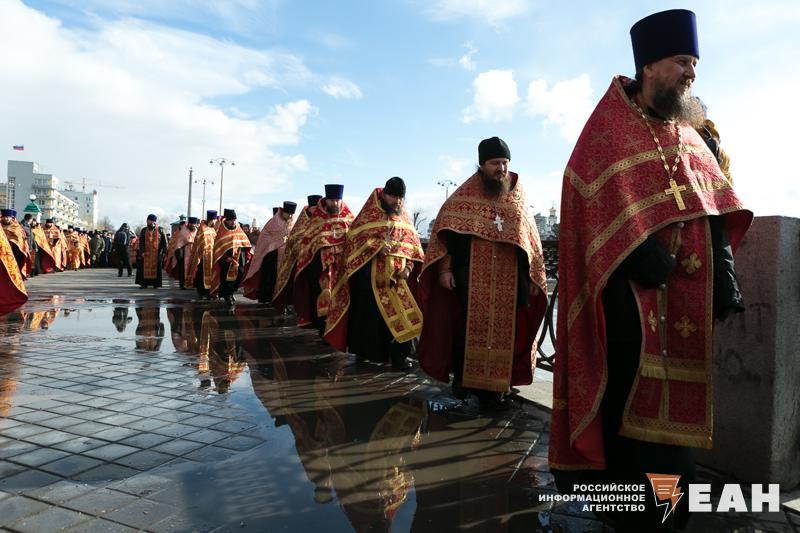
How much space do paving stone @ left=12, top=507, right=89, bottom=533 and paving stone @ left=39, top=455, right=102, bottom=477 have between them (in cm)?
50

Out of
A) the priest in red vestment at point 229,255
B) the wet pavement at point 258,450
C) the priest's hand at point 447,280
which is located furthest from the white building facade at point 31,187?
the priest's hand at point 447,280

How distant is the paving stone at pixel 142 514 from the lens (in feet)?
8.87

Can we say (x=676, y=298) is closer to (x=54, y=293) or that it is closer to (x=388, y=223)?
(x=388, y=223)

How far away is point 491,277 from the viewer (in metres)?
4.86

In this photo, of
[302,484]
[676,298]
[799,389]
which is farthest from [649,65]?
[302,484]

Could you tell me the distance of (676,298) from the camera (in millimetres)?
2631

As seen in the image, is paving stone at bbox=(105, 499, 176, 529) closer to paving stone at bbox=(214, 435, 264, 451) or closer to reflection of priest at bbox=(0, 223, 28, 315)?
paving stone at bbox=(214, 435, 264, 451)

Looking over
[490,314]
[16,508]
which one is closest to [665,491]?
[490,314]

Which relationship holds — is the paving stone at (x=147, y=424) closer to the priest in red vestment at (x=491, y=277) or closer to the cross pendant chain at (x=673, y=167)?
the priest in red vestment at (x=491, y=277)

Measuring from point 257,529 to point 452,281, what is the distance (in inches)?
107

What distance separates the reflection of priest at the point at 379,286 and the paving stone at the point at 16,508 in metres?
3.99

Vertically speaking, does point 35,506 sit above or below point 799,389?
below

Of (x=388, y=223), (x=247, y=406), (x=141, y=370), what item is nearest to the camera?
(x=247, y=406)

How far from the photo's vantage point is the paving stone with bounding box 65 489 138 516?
282 cm
